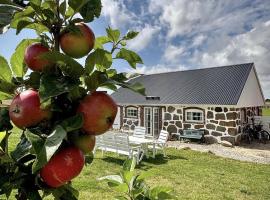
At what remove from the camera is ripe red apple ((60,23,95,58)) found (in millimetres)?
860

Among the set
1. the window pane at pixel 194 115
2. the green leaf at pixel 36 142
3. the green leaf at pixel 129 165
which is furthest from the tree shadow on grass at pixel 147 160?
the green leaf at pixel 36 142

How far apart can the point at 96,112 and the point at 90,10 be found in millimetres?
331

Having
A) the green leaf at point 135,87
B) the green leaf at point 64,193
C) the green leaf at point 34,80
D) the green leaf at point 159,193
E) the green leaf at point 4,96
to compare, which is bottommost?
the green leaf at point 159,193

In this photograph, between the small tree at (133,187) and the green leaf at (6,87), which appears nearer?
the green leaf at (6,87)

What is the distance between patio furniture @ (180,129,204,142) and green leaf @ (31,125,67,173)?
16.7 metres

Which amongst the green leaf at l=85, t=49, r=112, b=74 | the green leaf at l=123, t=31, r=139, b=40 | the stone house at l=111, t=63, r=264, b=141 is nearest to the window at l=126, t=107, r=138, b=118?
the stone house at l=111, t=63, r=264, b=141

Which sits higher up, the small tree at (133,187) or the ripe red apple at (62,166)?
the ripe red apple at (62,166)

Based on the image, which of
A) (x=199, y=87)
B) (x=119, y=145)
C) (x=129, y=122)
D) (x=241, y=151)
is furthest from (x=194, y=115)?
(x=119, y=145)

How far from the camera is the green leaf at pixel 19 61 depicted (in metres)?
1.02

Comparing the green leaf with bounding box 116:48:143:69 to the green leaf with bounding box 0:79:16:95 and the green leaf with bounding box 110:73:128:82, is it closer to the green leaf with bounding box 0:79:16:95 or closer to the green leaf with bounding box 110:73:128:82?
the green leaf with bounding box 110:73:128:82

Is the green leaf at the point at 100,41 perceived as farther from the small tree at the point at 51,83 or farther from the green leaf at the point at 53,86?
the green leaf at the point at 53,86

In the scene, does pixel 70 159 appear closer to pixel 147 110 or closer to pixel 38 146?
pixel 38 146

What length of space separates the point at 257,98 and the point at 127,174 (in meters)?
22.6

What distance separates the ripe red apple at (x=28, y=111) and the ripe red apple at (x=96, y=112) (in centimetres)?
11
